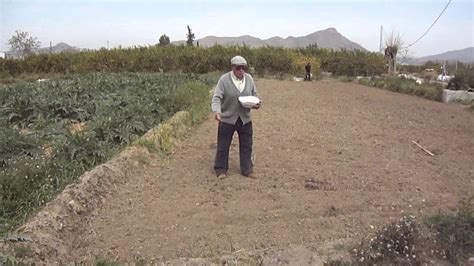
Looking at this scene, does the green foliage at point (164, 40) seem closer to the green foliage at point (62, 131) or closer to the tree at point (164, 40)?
the tree at point (164, 40)

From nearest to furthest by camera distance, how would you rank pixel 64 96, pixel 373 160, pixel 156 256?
1. pixel 156 256
2. pixel 373 160
3. pixel 64 96

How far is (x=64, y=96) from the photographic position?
797 cm

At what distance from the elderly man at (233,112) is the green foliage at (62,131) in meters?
1.26

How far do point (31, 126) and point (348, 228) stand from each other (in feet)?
15.9

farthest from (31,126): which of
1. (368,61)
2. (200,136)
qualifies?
(368,61)

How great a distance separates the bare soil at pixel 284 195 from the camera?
3135mm

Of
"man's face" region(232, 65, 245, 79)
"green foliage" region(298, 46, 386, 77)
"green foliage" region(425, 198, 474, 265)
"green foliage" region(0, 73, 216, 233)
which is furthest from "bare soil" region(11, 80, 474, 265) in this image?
"green foliage" region(298, 46, 386, 77)

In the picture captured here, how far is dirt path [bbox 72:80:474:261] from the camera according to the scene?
3209 mm

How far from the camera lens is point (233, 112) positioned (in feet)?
14.9

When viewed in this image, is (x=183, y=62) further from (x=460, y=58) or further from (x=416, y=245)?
(x=460, y=58)

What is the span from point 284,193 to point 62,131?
3073mm

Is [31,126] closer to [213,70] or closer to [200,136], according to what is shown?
[200,136]

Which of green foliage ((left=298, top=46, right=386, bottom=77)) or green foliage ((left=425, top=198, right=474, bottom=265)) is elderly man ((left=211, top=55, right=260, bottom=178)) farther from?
green foliage ((left=298, top=46, right=386, bottom=77))

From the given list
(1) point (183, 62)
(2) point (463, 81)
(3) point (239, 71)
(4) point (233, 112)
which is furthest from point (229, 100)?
(1) point (183, 62)
